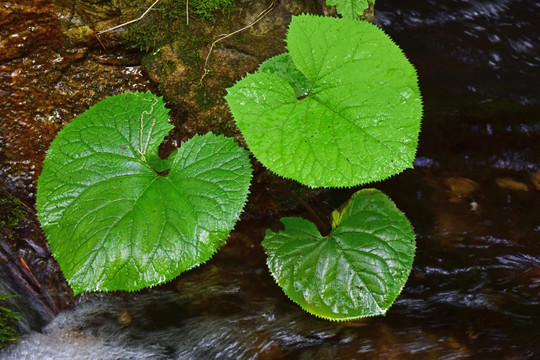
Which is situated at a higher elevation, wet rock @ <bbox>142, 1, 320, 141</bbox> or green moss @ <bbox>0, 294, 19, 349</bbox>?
wet rock @ <bbox>142, 1, 320, 141</bbox>

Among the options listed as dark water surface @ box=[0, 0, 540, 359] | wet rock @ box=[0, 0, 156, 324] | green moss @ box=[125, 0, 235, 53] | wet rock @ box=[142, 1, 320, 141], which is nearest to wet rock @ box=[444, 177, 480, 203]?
dark water surface @ box=[0, 0, 540, 359]

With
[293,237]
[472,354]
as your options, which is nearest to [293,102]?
[293,237]

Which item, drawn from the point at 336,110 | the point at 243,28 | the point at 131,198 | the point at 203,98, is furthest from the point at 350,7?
the point at 131,198

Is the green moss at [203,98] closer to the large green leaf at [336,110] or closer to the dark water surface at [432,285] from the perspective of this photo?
the large green leaf at [336,110]

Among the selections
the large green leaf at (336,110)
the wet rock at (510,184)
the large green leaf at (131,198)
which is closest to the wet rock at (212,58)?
the large green leaf at (131,198)

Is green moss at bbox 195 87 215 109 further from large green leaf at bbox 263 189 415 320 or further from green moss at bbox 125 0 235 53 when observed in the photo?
large green leaf at bbox 263 189 415 320

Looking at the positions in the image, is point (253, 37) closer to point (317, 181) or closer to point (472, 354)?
point (317, 181)

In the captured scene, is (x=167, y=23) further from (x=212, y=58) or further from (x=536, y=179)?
(x=536, y=179)
